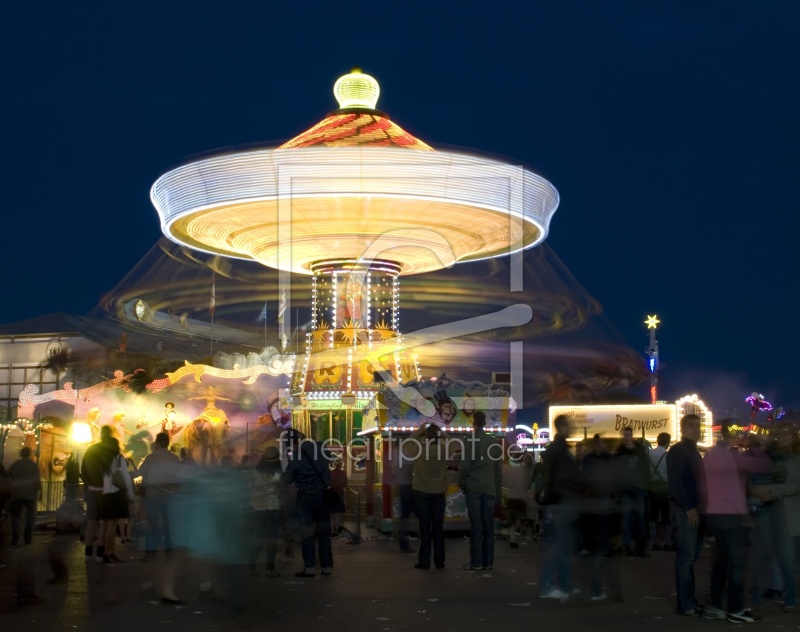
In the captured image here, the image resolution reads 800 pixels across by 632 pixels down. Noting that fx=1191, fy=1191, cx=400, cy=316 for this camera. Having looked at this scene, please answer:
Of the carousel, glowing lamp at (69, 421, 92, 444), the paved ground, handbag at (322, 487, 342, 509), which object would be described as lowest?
the paved ground

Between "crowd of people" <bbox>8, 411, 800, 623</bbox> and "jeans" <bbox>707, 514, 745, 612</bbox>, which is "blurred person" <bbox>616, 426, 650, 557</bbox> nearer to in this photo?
"crowd of people" <bbox>8, 411, 800, 623</bbox>

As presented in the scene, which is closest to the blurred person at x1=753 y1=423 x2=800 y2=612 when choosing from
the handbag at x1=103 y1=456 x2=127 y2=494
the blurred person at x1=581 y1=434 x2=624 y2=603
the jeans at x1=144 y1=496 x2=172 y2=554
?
the blurred person at x1=581 y1=434 x2=624 y2=603

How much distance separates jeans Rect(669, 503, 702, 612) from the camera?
924cm

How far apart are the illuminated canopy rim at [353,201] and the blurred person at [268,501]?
35.3ft

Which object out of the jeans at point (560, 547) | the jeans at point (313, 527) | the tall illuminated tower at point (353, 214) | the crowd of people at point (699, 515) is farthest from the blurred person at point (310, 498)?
the tall illuminated tower at point (353, 214)

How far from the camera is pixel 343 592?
10.9 m

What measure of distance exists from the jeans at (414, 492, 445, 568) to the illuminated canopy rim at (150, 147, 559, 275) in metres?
10.4

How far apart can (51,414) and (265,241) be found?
11.0 m

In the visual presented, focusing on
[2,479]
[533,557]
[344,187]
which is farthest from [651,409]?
[2,479]

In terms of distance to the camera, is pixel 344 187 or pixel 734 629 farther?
pixel 344 187

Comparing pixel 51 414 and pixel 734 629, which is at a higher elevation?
pixel 51 414

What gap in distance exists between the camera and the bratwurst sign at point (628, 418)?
25.6 m

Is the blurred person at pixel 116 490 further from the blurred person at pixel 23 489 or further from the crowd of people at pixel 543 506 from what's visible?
the blurred person at pixel 23 489

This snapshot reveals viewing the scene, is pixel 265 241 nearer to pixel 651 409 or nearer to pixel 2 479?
pixel 651 409
